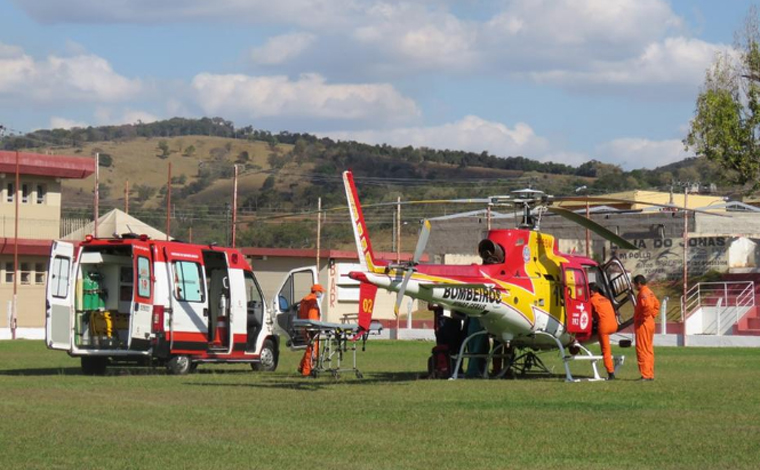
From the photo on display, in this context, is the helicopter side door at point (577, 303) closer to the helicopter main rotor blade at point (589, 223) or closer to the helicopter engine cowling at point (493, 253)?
the helicopter engine cowling at point (493, 253)

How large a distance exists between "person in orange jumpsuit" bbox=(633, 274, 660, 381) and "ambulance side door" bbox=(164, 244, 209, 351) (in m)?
7.89

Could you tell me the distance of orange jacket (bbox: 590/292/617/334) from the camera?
22188mm

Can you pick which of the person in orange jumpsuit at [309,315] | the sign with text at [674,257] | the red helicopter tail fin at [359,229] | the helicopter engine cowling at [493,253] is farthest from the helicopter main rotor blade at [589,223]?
the sign with text at [674,257]

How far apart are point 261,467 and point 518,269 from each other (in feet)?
35.6

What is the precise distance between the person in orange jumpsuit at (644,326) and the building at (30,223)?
120 ft

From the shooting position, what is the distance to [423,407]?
16.1 meters

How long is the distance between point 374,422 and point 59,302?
1028 centimetres

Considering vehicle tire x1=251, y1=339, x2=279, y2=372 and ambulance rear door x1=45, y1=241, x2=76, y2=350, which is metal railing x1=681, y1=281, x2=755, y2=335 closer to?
vehicle tire x1=251, y1=339, x2=279, y2=372

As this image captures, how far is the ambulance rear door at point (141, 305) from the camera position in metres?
22.0

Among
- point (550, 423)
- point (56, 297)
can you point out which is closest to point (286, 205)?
point (56, 297)

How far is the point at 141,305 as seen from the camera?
72.4 feet

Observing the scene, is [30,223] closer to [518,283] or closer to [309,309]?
[309,309]

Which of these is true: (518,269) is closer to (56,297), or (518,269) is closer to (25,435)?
(56,297)

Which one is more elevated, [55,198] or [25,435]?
[55,198]
